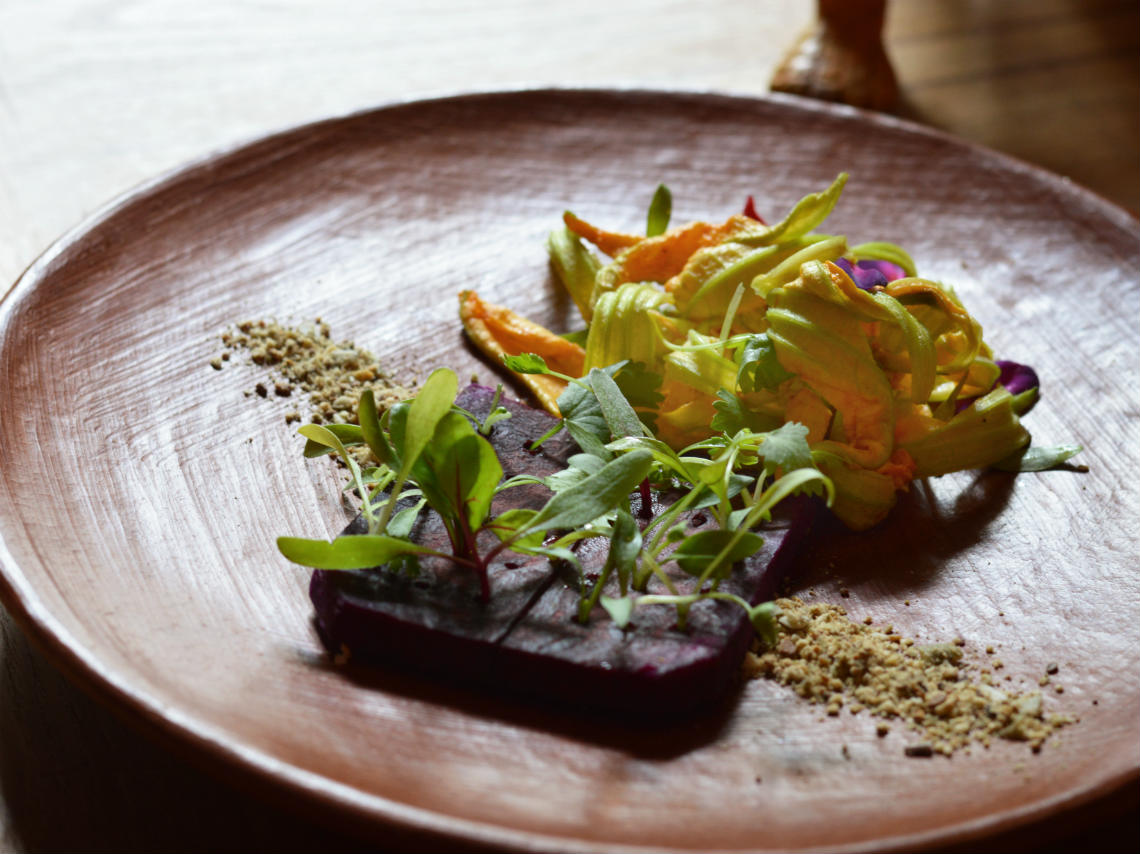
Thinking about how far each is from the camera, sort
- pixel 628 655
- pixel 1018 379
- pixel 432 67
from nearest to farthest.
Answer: pixel 628 655 → pixel 1018 379 → pixel 432 67

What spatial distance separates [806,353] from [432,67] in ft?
Answer: 4.37

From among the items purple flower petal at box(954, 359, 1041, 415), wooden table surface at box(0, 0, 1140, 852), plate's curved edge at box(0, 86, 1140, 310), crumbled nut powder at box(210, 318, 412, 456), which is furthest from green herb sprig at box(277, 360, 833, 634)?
wooden table surface at box(0, 0, 1140, 852)

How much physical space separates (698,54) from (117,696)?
1743 millimetres

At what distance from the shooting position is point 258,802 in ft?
2.87

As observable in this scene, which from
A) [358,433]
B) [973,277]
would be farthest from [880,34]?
[358,433]

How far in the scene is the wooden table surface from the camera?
1.85 m

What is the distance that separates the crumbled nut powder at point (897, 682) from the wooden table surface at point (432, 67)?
37.1 inches

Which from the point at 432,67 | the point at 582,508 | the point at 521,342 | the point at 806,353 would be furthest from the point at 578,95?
the point at 582,508

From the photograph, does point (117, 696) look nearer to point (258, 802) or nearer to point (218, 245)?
point (258, 802)

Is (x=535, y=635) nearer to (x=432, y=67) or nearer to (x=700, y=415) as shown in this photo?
(x=700, y=415)

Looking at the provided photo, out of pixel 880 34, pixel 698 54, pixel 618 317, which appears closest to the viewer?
pixel 618 317

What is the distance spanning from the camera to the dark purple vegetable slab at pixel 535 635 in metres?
0.85

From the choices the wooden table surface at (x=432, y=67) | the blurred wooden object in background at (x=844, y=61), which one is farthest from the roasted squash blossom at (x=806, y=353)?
the blurred wooden object in background at (x=844, y=61)

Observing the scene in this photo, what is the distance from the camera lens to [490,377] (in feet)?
4.12
